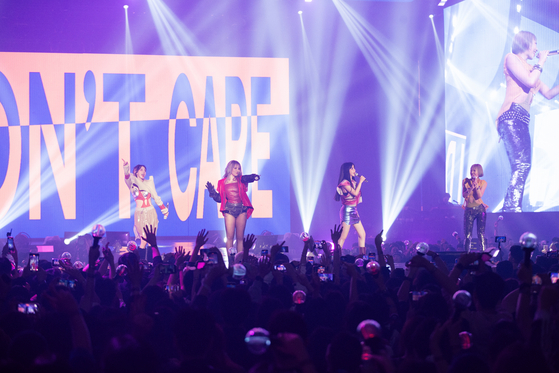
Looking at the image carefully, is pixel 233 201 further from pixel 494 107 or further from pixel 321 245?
pixel 494 107

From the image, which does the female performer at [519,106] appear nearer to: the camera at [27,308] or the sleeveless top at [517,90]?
the sleeveless top at [517,90]

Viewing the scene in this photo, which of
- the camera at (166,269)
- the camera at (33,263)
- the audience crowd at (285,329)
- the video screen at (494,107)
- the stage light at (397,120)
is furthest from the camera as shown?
the stage light at (397,120)

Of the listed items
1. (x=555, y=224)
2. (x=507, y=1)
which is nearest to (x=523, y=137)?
(x=555, y=224)

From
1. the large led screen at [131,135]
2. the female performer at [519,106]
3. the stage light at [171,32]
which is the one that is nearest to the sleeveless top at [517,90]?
the female performer at [519,106]

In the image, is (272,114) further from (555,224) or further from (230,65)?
(555,224)

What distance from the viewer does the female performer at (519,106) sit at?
1298cm

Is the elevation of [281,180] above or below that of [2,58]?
below

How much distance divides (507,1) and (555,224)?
596 centimetres

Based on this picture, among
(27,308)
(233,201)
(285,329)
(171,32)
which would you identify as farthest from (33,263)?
(171,32)

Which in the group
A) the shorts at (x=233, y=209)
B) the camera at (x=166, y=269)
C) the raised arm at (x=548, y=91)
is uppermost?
the raised arm at (x=548, y=91)

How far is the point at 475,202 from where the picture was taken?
9836 millimetres

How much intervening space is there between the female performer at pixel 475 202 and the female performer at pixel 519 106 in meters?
4.13

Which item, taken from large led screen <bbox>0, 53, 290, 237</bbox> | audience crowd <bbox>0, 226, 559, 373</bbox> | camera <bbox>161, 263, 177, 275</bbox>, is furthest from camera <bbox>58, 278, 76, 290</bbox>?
large led screen <bbox>0, 53, 290, 237</bbox>

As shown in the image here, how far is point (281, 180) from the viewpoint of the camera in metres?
14.7
